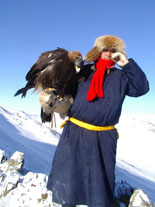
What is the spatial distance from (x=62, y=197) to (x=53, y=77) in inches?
50.0

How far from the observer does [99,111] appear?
2.00 meters

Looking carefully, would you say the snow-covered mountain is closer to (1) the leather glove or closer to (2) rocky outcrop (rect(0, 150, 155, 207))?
(2) rocky outcrop (rect(0, 150, 155, 207))

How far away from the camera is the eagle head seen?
84.2 inches

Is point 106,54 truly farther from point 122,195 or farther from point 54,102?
point 122,195

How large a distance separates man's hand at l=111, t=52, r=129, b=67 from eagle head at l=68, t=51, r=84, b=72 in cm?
36

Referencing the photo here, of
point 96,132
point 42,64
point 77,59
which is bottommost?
point 96,132

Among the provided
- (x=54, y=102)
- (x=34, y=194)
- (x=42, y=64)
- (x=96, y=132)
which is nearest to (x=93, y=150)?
(x=96, y=132)

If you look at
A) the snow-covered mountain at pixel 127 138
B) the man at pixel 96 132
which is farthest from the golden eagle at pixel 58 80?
the snow-covered mountain at pixel 127 138

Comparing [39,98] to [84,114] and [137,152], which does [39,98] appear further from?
[137,152]

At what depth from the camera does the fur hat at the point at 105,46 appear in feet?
6.79

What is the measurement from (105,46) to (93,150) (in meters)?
1.13

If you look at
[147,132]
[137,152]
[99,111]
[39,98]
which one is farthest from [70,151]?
[147,132]

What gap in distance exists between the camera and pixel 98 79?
6.74 ft

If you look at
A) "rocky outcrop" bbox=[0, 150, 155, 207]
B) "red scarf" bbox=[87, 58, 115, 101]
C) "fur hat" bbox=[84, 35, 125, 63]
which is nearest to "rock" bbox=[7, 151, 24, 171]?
"rocky outcrop" bbox=[0, 150, 155, 207]
